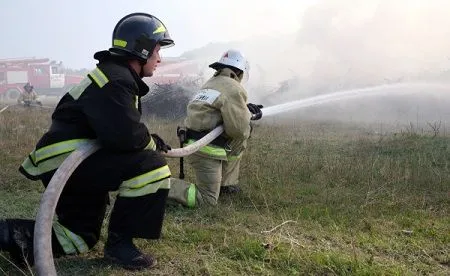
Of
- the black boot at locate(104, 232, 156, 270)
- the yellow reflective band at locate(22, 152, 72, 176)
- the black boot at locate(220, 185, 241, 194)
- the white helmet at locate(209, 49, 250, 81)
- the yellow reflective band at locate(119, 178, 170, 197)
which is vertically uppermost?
the white helmet at locate(209, 49, 250, 81)

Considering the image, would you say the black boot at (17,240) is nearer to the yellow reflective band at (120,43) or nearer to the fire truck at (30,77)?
the yellow reflective band at (120,43)

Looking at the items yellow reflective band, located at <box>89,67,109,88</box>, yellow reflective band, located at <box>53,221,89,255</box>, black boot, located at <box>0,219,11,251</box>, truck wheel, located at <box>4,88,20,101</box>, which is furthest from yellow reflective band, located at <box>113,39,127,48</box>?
truck wheel, located at <box>4,88,20,101</box>

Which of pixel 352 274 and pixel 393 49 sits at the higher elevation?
pixel 393 49

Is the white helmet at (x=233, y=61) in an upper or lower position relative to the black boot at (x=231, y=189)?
upper

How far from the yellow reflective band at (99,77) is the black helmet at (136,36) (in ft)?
0.83

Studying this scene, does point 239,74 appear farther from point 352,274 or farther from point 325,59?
point 325,59

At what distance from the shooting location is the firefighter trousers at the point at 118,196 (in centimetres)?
280

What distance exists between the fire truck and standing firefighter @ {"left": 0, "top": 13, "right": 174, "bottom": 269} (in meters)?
33.0

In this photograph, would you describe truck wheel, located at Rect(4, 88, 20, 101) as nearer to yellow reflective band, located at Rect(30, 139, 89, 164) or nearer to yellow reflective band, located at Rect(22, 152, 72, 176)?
yellow reflective band, located at Rect(22, 152, 72, 176)

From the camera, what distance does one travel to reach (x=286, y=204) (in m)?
4.36

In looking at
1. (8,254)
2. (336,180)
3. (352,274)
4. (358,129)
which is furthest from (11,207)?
(358,129)

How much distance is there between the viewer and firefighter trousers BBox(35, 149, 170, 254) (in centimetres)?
280

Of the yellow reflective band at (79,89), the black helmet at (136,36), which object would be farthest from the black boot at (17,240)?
the black helmet at (136,36)

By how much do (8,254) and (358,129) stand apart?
339 inches
